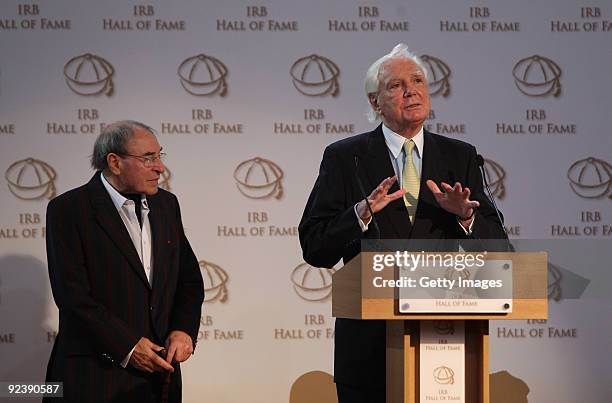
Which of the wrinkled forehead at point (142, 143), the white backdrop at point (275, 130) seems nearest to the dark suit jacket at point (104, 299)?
the wrinkled forehead at point (142, 143)

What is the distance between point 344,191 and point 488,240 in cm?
53

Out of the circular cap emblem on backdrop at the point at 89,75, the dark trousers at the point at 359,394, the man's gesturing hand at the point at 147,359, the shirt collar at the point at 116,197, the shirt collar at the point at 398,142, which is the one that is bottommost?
the dark trousers at the point at 359,394

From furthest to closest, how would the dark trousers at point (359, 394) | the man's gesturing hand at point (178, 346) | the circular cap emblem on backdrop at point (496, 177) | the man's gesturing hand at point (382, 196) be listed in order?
the circular cap emblem on backdrop at point (496, 177) → the man's gesturing hand at point (178, 346) → the dark trousers at point (359, 394) → the man's gesturing hand at point (382, 196)

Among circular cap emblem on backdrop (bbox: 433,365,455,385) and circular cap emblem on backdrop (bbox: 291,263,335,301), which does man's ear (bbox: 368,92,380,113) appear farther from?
circular cap emblem on backdrop (bbox: 291,263,335,301)

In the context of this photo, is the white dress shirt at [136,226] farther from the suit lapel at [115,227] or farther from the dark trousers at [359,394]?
the dark trousers at [359,394]

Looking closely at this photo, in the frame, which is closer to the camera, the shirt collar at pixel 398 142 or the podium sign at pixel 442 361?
the podium sign at pixel 442 361

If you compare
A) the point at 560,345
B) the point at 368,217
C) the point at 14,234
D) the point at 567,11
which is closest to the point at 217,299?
the point at 14,234

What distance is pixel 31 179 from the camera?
14.4ft

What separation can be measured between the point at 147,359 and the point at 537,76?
2.67 m

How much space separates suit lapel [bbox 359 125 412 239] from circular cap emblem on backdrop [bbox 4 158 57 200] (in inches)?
84.7

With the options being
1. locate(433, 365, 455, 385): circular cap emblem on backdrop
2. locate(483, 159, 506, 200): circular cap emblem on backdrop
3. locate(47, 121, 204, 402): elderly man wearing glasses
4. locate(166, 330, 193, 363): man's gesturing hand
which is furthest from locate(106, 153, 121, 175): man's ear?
locate(483, 159, 506, 200): circular cap emblem on backdrop

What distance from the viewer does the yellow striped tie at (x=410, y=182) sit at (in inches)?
106

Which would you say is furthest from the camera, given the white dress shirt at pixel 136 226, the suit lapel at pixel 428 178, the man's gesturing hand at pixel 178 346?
the white dress shirt at pixel 136 226

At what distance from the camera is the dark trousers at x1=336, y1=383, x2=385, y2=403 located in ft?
8.17
